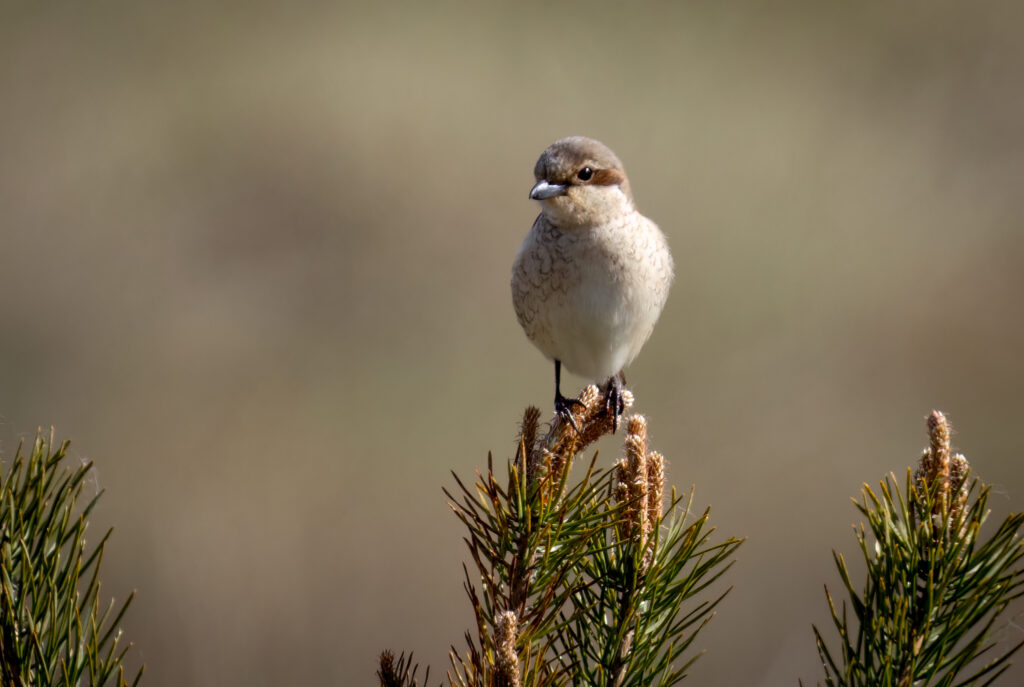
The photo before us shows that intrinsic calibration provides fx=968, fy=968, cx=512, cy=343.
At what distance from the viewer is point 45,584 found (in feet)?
5.09

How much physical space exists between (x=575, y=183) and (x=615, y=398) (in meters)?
0.74

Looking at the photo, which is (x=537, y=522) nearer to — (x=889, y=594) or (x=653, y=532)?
(x=653, y=532)

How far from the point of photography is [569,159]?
3309 millimetres

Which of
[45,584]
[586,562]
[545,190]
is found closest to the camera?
[45,584]

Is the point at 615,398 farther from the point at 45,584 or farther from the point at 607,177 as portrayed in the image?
the point at 45,584

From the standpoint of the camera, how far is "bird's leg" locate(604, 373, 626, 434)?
101 inches

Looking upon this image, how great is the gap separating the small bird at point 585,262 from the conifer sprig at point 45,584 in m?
1.91

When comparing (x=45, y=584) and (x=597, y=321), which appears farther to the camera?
(x=597, y=321)

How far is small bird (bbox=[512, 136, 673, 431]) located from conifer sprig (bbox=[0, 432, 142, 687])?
1.91 m

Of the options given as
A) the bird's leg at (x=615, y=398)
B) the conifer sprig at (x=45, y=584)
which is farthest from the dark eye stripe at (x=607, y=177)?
the conifer sprig at (x=45, y=584)

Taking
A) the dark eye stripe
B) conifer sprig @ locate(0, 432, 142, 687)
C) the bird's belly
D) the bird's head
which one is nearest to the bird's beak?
the bird's head

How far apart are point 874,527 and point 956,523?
0.13 metres

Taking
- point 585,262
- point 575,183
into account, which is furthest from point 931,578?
point 575,183

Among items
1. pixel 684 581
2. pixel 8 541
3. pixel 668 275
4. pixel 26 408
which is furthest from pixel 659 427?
pixel 8 541
